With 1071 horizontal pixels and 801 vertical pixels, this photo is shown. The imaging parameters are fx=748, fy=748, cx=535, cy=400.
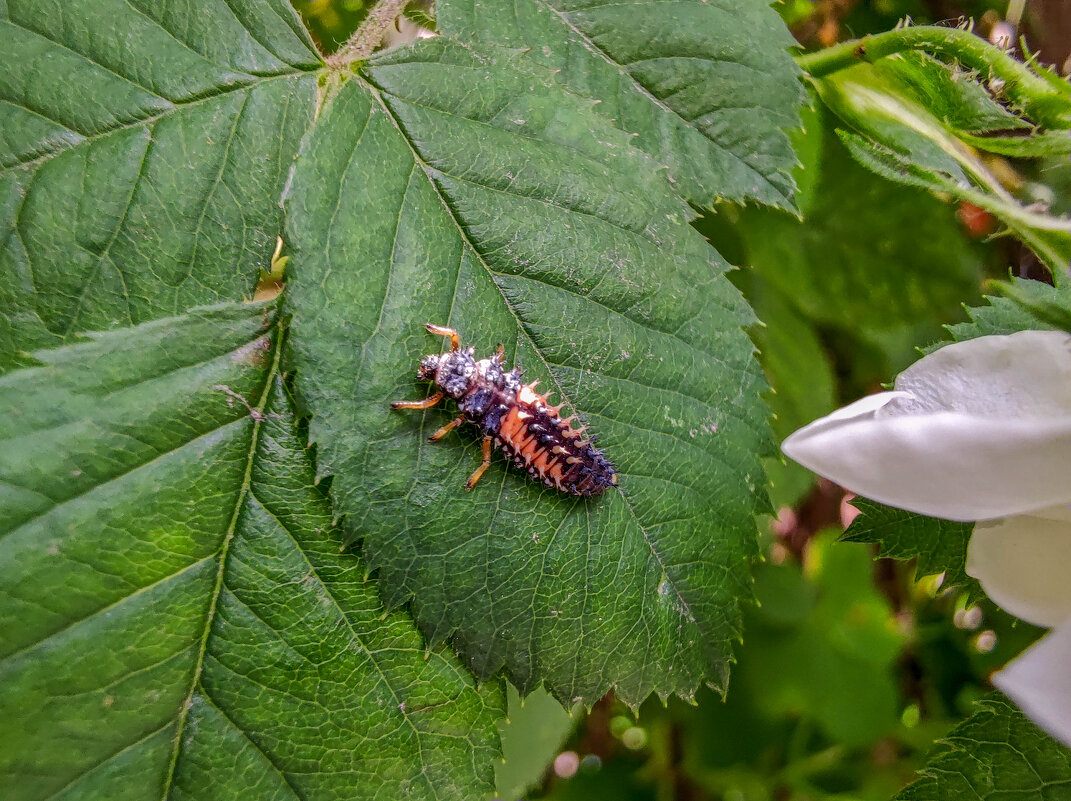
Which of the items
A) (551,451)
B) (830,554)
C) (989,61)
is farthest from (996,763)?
(830,554)

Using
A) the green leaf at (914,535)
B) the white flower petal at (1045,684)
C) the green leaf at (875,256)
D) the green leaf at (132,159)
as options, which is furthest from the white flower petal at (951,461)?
the green leaf at (875,256)

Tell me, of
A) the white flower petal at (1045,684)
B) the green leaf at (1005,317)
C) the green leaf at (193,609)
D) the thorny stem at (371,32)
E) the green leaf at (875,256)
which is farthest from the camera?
the green leaf at (875,256)

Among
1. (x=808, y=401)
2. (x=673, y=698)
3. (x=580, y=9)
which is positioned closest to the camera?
(x=580, y=9)

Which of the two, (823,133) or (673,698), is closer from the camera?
(823,133)

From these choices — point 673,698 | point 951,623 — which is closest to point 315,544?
point 673,698

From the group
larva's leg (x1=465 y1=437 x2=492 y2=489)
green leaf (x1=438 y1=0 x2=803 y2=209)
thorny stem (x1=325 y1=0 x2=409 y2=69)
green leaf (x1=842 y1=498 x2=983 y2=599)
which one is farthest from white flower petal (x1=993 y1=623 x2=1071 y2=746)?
thorny stem (x1=325 y1=0 x2=409 y2=69)

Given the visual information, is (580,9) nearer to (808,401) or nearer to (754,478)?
(754,478)

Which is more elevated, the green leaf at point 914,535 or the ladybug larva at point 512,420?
the ladybug larva at point 512,420

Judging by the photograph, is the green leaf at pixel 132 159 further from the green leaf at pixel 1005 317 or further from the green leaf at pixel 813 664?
the green leaf at pixel 813 664
